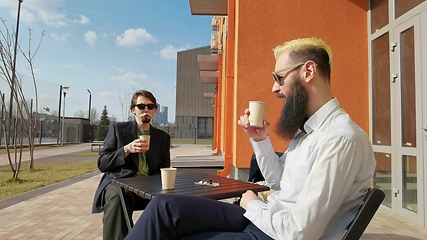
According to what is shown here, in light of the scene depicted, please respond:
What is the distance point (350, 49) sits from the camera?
5.26m

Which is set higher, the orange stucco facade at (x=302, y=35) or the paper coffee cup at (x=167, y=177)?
A: the orange stucco facade at (x=302, y=35)

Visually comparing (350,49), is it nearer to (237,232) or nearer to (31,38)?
(237,232)

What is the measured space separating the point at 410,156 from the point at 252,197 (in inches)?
139

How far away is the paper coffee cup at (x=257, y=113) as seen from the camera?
5.62 feet

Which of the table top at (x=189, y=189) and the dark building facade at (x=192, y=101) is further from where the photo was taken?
the dark building facade at (x=192, y=101)

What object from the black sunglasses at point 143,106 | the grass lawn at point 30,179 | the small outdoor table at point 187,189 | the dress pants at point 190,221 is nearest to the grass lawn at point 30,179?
the grass lawn at point 30,179

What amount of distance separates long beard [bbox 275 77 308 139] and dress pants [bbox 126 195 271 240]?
0.51 metres

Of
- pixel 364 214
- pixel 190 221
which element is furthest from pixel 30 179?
pixel 364 214

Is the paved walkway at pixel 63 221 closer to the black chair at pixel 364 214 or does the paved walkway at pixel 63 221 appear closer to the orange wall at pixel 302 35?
the orange wall at pixel 302 35

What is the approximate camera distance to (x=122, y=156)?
2.55 m

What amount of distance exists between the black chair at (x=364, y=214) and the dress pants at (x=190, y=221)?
35 centimetres

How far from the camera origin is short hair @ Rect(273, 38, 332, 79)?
4.60 ft

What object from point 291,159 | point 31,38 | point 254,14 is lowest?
point 291,159

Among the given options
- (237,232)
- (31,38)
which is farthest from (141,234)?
(31,38)
